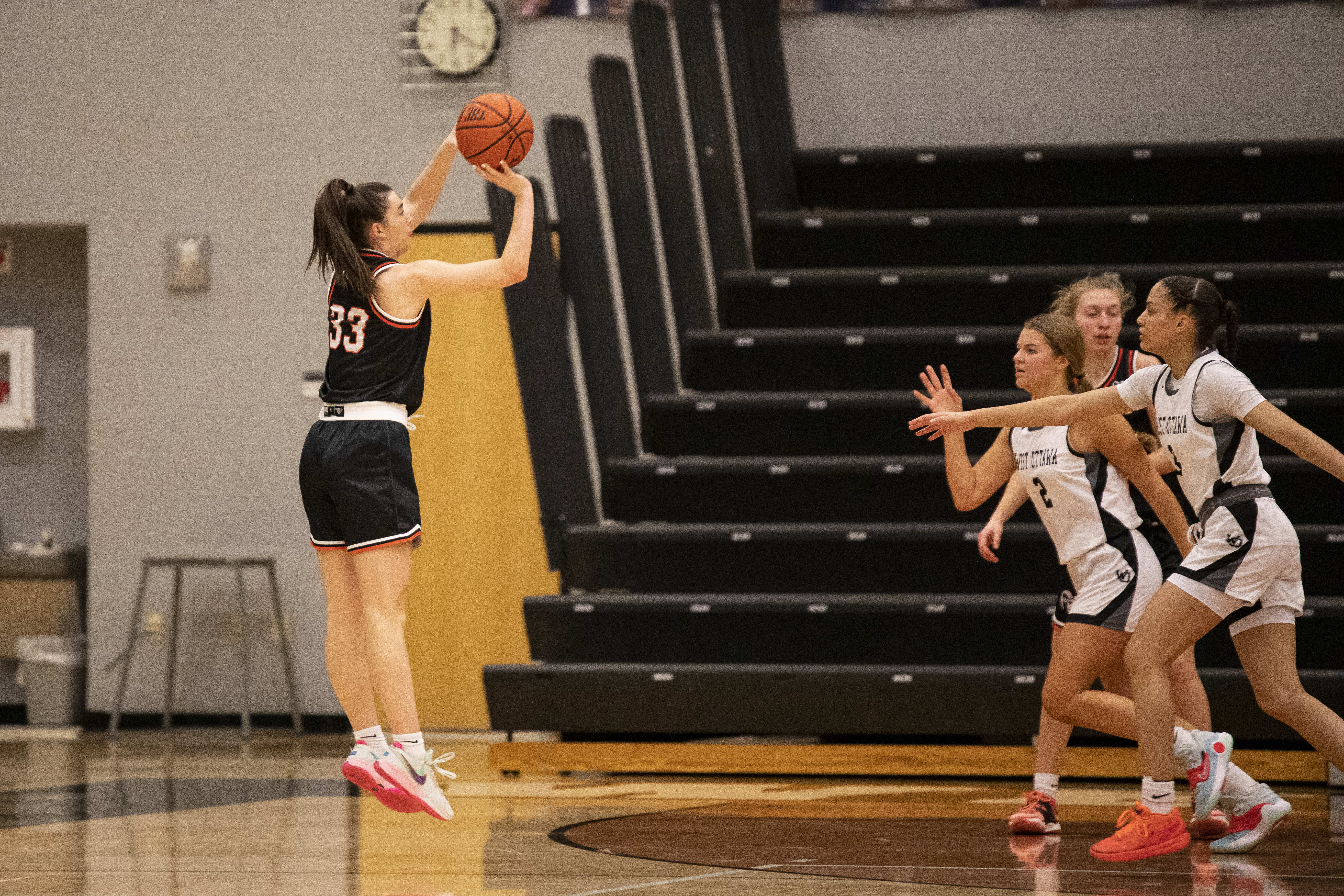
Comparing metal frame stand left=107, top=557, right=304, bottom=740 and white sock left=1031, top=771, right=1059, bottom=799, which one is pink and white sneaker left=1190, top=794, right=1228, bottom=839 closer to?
white sock left=1031, top=771, right=1059, bottom=799

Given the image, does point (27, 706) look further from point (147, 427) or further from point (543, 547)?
point (543, 547)

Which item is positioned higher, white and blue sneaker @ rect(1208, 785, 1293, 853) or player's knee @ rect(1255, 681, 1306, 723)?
player's knee @ rect(1255, 681, 1306, 723)

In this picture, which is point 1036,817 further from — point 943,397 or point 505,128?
point 505,128

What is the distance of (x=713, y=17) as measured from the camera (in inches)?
301

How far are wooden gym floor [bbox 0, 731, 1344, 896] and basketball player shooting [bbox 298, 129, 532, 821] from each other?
14.2 inches

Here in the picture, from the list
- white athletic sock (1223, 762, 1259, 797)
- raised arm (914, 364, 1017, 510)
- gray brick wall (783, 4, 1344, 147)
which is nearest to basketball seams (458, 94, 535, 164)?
raised arm (914, 364, 1017, 510)

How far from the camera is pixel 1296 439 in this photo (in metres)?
3.29

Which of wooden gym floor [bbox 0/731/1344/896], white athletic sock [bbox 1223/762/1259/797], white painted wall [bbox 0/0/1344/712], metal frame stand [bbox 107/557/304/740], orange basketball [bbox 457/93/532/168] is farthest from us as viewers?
white painted wall [bbox 0/0/1344/712]

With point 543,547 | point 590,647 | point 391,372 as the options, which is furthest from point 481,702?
point 391,372

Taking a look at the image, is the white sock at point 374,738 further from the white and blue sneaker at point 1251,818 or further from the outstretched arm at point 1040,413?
the white and blue sneaker at point 1251,818

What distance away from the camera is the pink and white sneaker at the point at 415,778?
3.17m

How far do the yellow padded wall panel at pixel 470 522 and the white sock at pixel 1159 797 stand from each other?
4.49 m

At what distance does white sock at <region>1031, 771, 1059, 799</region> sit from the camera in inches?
154

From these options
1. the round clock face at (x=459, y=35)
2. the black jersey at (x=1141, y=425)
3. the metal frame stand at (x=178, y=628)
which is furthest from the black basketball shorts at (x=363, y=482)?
the round clock face at (x=459, y=35)
